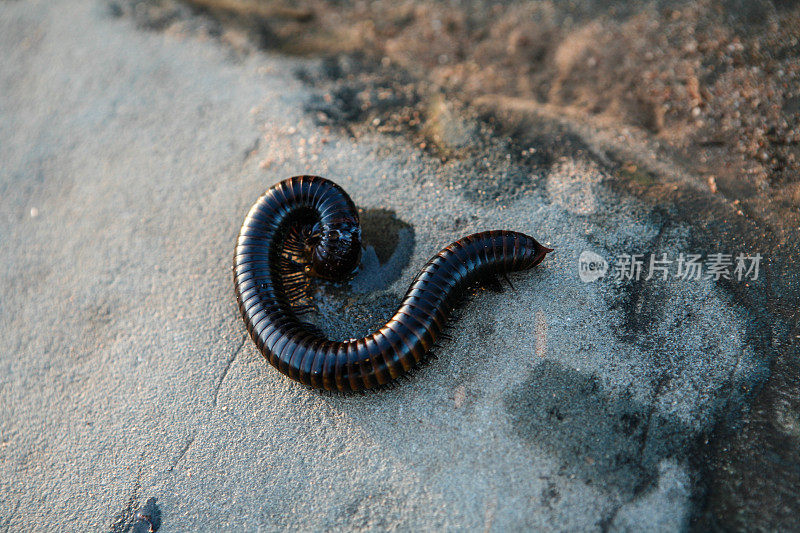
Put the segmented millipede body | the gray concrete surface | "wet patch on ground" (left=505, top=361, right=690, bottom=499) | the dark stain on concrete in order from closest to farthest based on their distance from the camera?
"wet patch on ground" (left=505, top=361, right=690, bottom=499) → the gray concrete surface → the segmented millipede body → the dark stain on concrete

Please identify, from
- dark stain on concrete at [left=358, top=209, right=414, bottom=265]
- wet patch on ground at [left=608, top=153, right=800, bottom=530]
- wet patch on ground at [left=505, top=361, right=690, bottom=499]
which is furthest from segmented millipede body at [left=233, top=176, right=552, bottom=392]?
wet patch on ground at [left=608, top=153, right=800, bottom=530]

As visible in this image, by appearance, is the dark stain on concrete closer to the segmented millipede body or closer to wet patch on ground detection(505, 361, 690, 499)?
the segmented millipede body

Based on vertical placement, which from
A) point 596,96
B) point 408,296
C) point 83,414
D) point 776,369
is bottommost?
point 83,414

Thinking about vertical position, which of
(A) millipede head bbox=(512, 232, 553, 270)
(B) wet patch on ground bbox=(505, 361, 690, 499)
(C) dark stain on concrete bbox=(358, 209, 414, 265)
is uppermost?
(A) millipede head bbox=(512, 232, 553, 270)

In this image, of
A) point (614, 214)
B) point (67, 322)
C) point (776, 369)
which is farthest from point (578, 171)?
point (67, 322)

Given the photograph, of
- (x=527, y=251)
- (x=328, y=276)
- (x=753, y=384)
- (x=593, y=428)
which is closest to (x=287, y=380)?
(x=328, y=276)

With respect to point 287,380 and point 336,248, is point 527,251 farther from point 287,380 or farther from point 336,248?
point 287,380

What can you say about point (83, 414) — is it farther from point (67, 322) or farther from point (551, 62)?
point (551, 62)
